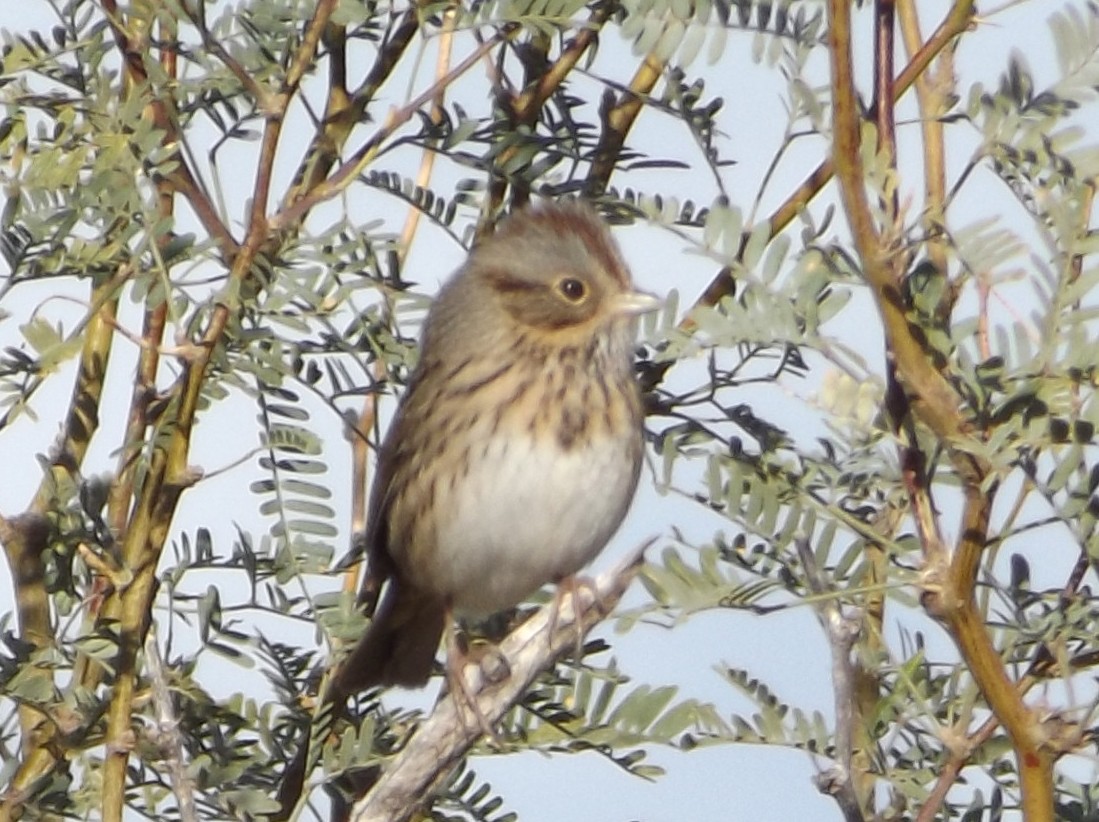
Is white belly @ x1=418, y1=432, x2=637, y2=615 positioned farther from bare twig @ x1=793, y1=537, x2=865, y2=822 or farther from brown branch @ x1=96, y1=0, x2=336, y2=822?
bare twig @ x1=793, y1=537, x2=865, y2=822

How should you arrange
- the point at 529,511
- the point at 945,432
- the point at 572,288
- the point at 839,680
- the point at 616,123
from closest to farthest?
1. the point at 945,432
2. the point at 839,680
3. the point at 616,123
4. the point at 529,511
5. the point at 572,288

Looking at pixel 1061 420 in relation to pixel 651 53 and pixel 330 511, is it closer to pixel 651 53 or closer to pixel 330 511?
pixel 651 53

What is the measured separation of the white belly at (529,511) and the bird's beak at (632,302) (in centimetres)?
32

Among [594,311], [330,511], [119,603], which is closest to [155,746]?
[119,603]

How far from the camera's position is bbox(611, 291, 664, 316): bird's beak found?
176 inches

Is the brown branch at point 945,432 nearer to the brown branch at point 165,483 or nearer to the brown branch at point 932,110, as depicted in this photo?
the brown branch at point 932,110

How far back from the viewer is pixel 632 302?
14.8 feet

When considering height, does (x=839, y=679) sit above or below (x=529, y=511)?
below

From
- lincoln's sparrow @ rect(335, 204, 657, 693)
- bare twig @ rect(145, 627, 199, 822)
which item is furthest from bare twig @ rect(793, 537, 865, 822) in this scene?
lincoln's sparrow @ rect(335, 204, 657, 693)

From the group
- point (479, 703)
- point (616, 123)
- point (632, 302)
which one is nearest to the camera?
point (479, 703)

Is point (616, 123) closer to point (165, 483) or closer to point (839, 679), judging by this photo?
point (165, 483)

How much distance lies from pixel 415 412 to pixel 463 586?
38 centimetres

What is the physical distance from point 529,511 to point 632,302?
54 centimetres

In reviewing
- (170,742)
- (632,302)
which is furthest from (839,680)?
(632,302)
